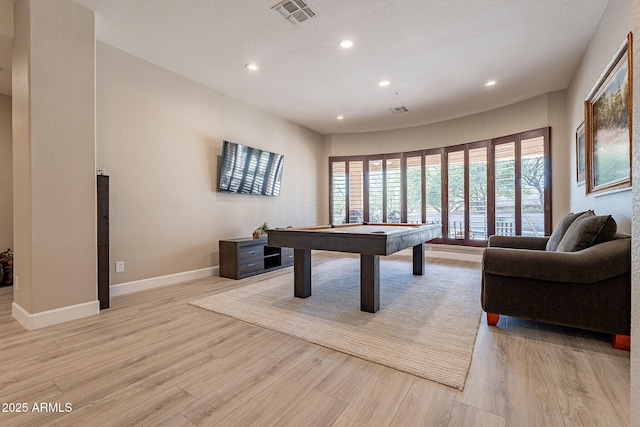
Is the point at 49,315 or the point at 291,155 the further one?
the point at 291,155

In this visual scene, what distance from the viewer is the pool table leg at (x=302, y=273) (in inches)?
122

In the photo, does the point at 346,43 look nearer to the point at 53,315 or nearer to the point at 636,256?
the point at 636,256

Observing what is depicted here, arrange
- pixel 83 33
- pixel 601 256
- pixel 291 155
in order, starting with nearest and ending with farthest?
pixel 601 256 < pixel 83 33 < pixel 291 155

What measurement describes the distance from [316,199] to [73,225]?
4.73 meters

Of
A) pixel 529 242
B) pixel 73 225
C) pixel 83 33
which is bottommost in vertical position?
pixel 529 242

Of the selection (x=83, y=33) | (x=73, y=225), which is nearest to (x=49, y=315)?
(x=73, y=225)

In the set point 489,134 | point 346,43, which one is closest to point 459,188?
point 489,134

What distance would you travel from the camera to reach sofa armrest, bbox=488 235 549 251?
315cm

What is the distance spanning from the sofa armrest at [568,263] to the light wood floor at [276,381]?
19.0 inches

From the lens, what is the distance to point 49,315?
238cm

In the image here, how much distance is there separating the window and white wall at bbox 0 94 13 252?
5.51 m

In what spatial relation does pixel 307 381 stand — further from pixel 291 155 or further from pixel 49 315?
pixel 291 155

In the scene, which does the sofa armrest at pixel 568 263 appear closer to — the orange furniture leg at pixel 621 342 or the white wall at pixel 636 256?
the orange furniture leg at pixel 621 342

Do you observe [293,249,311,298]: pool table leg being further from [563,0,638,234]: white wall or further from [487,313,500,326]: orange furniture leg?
[563,0,638,234]: white wall
